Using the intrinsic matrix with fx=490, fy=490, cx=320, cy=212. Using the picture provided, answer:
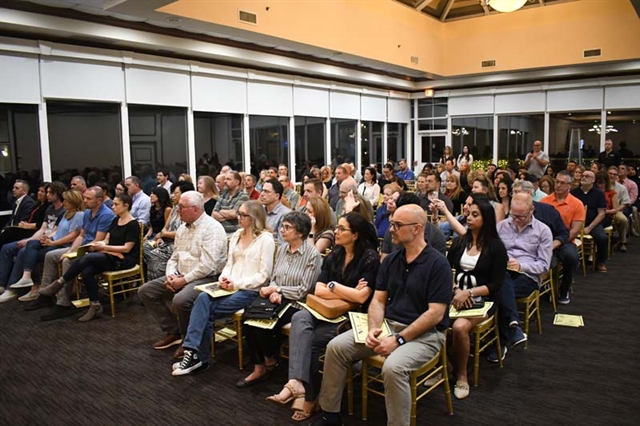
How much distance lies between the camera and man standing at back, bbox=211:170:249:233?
20.4ft

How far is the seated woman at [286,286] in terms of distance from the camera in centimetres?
367

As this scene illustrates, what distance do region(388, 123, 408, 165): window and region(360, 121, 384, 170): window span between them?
44cm

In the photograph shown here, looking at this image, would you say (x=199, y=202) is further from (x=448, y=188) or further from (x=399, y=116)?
(x=399, y=116)

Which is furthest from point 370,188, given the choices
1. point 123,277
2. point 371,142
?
point 371,142

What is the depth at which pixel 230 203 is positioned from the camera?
6.41 meters

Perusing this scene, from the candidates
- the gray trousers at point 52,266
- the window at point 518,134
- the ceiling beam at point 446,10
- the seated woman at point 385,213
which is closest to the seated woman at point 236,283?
the seated woman at point 385,213

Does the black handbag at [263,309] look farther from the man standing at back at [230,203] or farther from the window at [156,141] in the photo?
the window at [156,141]

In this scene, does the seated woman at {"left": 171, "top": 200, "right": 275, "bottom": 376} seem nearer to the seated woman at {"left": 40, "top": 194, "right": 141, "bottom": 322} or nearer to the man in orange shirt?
the seated woman at {"left": 40, "top": 194, "right": 141, "bottom": 322}

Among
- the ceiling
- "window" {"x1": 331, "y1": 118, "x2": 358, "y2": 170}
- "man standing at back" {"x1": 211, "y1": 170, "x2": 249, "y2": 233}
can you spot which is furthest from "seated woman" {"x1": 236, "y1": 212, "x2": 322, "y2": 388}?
the ceiling

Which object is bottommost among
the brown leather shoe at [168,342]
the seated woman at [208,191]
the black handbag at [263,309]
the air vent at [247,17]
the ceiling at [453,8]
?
the brown leather shoe at [168,342]

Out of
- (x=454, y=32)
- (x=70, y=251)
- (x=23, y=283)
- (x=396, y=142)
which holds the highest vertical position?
(x=454, y=32)

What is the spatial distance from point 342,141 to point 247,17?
18.9ft

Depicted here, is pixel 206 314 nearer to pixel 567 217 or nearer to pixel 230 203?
pixel 230 203

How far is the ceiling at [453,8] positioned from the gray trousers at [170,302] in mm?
10460
